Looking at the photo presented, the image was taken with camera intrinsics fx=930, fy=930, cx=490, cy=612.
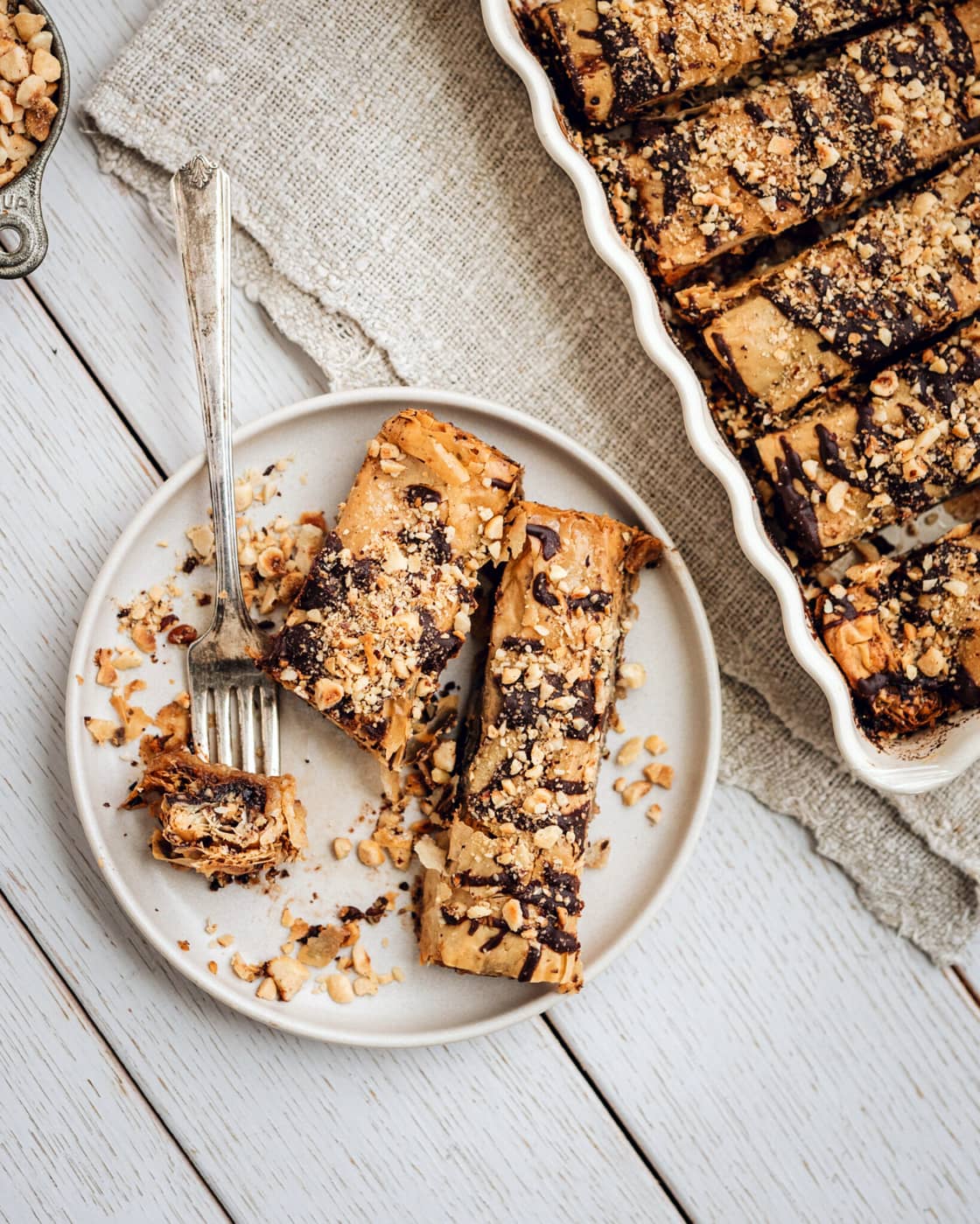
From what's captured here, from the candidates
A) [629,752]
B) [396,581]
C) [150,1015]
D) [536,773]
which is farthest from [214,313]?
[150,1015]

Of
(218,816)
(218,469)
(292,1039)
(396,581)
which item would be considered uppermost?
(218,469)

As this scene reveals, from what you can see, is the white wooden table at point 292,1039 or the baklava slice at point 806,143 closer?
the baklava slice at point 806,143

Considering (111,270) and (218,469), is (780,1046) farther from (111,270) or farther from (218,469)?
(111,270)

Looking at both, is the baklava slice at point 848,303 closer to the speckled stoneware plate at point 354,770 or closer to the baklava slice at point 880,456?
the baklava slice at point 880,456

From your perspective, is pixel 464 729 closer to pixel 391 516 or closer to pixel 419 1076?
pixel 391 516

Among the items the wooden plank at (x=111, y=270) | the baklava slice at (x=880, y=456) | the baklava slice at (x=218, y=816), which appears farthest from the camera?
the wooden plank at (x=111, y=270)

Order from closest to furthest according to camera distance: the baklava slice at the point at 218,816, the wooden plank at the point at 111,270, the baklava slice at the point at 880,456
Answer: the baklava slice at the point at 218,816 → the baklava slice at the point at 880,456 → the wooden plank at the point at 111,270

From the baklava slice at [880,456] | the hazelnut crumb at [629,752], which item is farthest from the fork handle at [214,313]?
the baklava slice at [880,456]

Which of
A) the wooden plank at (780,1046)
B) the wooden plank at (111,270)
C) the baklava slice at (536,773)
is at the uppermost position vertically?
the wooden plank at (111,270)
